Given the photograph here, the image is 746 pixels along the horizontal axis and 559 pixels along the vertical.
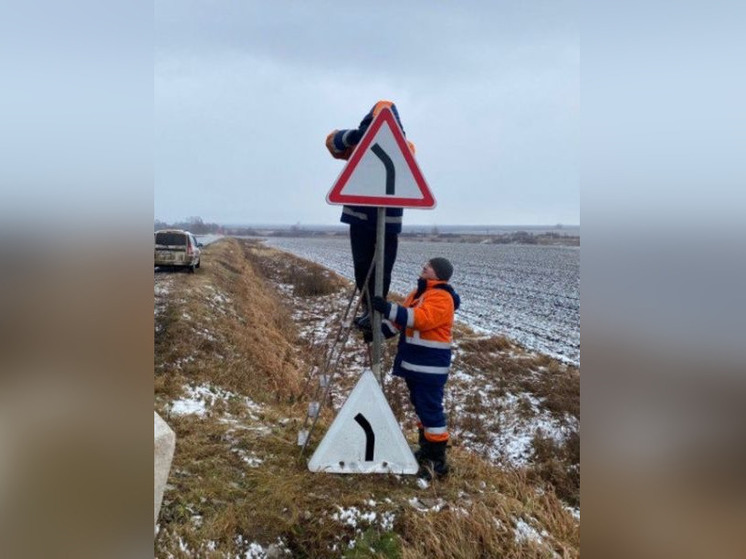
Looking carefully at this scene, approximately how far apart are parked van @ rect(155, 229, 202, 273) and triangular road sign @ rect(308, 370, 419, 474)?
15.3 meters

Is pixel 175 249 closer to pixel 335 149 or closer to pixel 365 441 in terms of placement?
pixel 335 149

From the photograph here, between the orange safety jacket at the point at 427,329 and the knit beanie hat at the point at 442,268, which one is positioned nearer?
the orange safety jacket at the point at 427,329

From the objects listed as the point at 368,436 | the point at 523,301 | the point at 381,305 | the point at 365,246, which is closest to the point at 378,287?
the point at 381,305

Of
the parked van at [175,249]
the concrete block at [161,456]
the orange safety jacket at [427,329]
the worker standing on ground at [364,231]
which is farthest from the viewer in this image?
the parked van at [175,249]

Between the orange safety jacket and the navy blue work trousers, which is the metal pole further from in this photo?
the navy blue work trousers

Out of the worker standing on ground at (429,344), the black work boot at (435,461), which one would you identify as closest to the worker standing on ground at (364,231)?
the worker standing on ground at (429,344)

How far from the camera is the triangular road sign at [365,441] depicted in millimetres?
3514

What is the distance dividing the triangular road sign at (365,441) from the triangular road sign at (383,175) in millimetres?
1169

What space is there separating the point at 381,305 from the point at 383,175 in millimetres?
854

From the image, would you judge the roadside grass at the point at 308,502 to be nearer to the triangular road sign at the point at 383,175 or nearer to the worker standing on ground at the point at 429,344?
the worker standing on ground at the point at 429,344

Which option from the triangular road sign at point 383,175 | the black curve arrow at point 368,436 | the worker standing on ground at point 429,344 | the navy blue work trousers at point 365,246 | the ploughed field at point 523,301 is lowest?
the ploughed field at point 523,301
